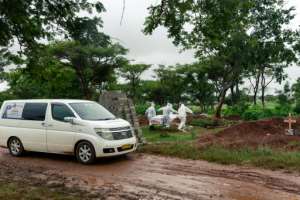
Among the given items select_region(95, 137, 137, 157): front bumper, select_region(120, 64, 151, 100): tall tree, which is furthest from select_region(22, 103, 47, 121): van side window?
select_region(120, 64, 151, 100): tall tree

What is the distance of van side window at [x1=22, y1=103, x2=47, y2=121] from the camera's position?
1161 centimetres

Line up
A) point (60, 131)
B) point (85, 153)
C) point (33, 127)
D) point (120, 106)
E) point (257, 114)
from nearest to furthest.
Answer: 1. point (85, 153)
2. point (60, 131)
3. point (33, 127)
4. point (120, 106)
5. point (257, 114)

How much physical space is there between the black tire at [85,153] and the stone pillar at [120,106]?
9.18 feet

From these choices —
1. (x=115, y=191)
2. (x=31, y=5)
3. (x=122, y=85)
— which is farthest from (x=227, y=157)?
(x=122, y=85)

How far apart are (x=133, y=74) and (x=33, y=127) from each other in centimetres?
2948

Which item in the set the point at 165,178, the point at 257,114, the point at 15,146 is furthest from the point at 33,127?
the point at 257,114

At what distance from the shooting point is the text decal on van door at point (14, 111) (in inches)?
481

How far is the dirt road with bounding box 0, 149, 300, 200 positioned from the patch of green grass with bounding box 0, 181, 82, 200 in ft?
2.38

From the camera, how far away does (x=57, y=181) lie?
854 centimetres

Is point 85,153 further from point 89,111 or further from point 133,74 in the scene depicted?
point 133,74

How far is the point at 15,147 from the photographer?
39.7 feet

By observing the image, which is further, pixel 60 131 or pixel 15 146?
pixel 15 146

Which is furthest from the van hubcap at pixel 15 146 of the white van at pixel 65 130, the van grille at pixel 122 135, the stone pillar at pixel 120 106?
the van grille at pixel 122 135

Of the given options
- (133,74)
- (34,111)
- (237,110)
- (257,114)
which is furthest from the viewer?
(133,74)
